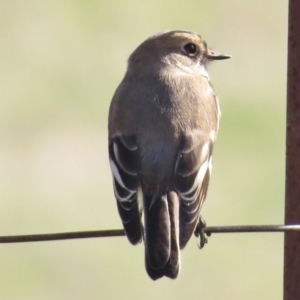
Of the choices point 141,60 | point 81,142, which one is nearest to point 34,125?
point 81,142

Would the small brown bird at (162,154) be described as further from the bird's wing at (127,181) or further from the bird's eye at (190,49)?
the bird's eye at (190,49)

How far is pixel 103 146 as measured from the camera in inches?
669

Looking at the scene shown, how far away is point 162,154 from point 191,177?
0.68 feet

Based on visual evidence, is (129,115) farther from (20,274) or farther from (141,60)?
(20,274)

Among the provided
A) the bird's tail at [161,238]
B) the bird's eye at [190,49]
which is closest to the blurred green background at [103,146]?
the bird's eye at [190,49]

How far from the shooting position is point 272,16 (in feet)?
75.1

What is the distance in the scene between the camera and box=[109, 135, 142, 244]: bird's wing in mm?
5895

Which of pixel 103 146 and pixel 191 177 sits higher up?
pixel 191 177

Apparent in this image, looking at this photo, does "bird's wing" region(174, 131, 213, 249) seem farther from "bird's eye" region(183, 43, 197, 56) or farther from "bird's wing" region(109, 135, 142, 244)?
"bird's eye" region(183, 43, 197, 56)

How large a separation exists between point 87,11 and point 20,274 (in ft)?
35.3

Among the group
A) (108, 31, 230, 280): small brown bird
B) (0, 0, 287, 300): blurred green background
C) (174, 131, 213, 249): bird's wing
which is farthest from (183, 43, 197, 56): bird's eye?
(0, 0, 287, 300): blurred green background

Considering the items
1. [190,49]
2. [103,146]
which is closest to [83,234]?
[190,49]

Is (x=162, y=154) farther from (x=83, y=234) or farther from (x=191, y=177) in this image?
(x=83, y=234)

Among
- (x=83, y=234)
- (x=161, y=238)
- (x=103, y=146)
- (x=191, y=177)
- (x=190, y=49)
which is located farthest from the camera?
(x=103, y=146)
